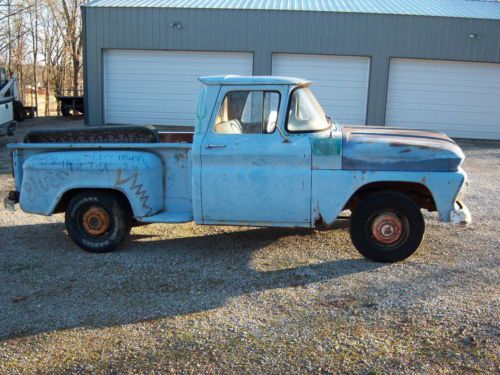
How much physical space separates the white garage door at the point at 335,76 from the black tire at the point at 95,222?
1344 centimetres

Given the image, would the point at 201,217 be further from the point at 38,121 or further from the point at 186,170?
the point at 38,121

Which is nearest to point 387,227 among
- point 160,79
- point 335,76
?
point 335,76

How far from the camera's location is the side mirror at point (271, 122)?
18.9 feet

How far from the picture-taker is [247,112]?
5930 mm

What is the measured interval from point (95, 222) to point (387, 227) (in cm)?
318

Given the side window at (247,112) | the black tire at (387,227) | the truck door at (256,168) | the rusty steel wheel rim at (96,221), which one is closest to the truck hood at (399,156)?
the black tire at (387,227)

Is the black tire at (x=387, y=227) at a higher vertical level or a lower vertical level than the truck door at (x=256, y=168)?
lower

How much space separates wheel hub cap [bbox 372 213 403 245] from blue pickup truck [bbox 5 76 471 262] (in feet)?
0.03

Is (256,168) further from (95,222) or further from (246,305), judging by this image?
(95,222)

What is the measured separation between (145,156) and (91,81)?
1421cm

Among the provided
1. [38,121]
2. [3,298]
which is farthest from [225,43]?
[3,298]

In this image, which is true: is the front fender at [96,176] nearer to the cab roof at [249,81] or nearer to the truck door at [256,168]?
the truck door at [256,168]

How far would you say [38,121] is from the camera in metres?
22.6

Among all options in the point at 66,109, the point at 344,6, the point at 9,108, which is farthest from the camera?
the point at 66,109
